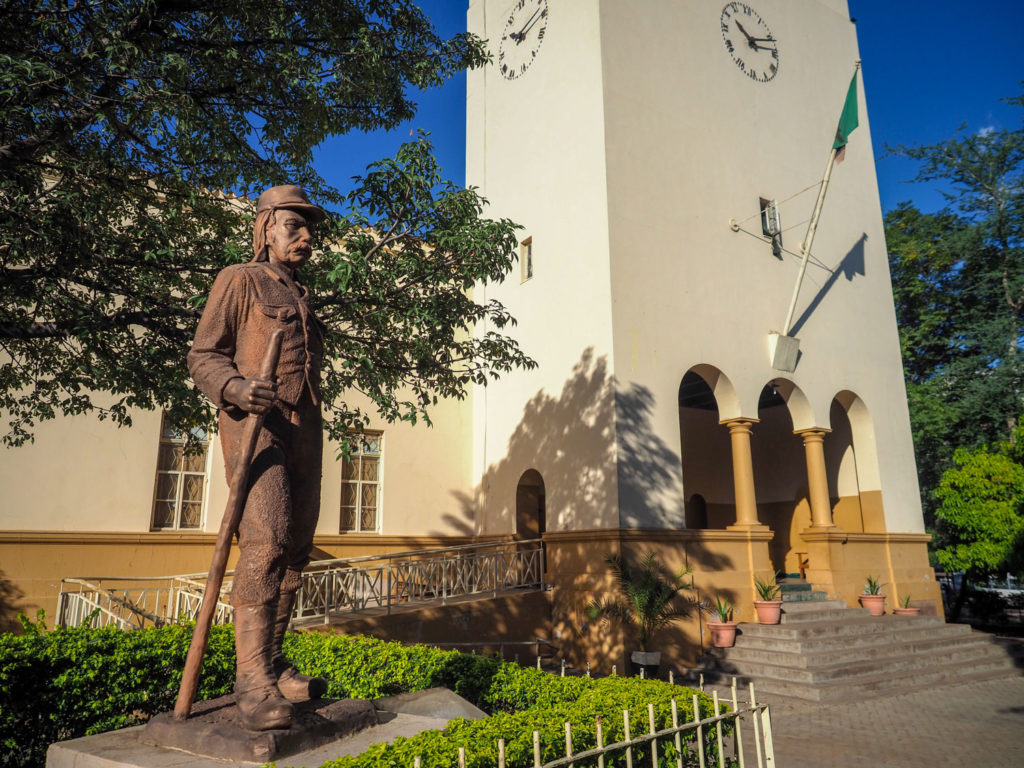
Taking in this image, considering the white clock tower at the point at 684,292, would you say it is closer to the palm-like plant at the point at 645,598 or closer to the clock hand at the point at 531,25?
the clock hand at the point at 531,25

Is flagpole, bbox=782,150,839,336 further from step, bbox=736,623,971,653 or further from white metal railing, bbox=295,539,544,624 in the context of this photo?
white metal railing, bbox=295,539,544,624

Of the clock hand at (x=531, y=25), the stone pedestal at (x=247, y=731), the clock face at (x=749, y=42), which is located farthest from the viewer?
the clock hand at (x=531, y=25)

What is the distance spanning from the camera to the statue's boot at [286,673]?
3.97m

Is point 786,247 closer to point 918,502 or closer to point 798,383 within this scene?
point 798,383

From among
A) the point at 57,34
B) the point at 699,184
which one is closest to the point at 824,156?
the point at 699,184

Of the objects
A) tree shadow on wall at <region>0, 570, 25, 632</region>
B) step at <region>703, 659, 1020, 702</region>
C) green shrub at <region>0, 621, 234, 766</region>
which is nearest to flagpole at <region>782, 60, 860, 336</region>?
step at <region>703, 659, 1020, 702</region>

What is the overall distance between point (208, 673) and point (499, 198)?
42.9 ft

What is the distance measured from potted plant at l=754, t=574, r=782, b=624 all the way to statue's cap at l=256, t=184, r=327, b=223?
1105cm

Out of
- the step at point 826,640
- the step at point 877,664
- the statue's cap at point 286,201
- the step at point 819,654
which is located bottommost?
the step at point 877,664

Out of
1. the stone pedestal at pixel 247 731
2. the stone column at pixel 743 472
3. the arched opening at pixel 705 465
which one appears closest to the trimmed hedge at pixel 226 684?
the stone pedestal at pixel 247 731

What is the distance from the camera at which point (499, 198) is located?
57.0 ft

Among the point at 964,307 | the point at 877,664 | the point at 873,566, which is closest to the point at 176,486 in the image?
the point at 877,664

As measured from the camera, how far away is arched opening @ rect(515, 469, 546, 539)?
602 inches

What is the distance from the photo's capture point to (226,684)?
22.5 feet
